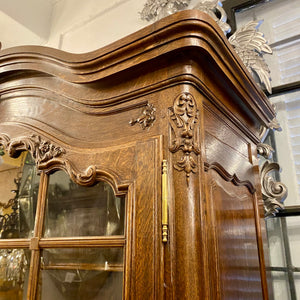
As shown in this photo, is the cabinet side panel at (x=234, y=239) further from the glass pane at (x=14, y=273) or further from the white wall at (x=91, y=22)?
the white wall at (x=91, y=22)

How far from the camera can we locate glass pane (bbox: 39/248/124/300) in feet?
1.41

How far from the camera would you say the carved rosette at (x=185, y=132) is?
398mm

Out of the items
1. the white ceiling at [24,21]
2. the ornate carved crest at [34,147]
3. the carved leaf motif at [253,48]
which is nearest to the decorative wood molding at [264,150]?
the carved leaf motif at [253,48]

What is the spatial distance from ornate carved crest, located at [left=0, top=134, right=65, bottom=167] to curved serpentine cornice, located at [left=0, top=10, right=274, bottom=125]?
12 cm

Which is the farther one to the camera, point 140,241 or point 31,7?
point 31,7

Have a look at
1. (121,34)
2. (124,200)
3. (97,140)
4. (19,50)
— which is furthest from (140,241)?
(121,34)

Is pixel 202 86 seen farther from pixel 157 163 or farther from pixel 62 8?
pixel 62 8

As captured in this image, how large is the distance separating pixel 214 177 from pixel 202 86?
14cm

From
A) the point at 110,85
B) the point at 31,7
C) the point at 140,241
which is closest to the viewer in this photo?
the point at 140,241

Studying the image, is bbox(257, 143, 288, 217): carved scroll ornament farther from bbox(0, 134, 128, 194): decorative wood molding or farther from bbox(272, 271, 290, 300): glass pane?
bbox(0, 134, 128, 194): decorative wood molding

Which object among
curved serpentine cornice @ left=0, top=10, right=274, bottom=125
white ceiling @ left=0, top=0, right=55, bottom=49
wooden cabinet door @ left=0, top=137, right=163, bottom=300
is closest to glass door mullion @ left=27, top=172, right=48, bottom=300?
wooden cabinet door @ left=0, top=137, right=163, bottom=300

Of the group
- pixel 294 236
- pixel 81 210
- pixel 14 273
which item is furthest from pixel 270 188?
pixel 14 273

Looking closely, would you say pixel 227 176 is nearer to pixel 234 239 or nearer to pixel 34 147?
pixel 234 239

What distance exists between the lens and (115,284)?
0.42m
